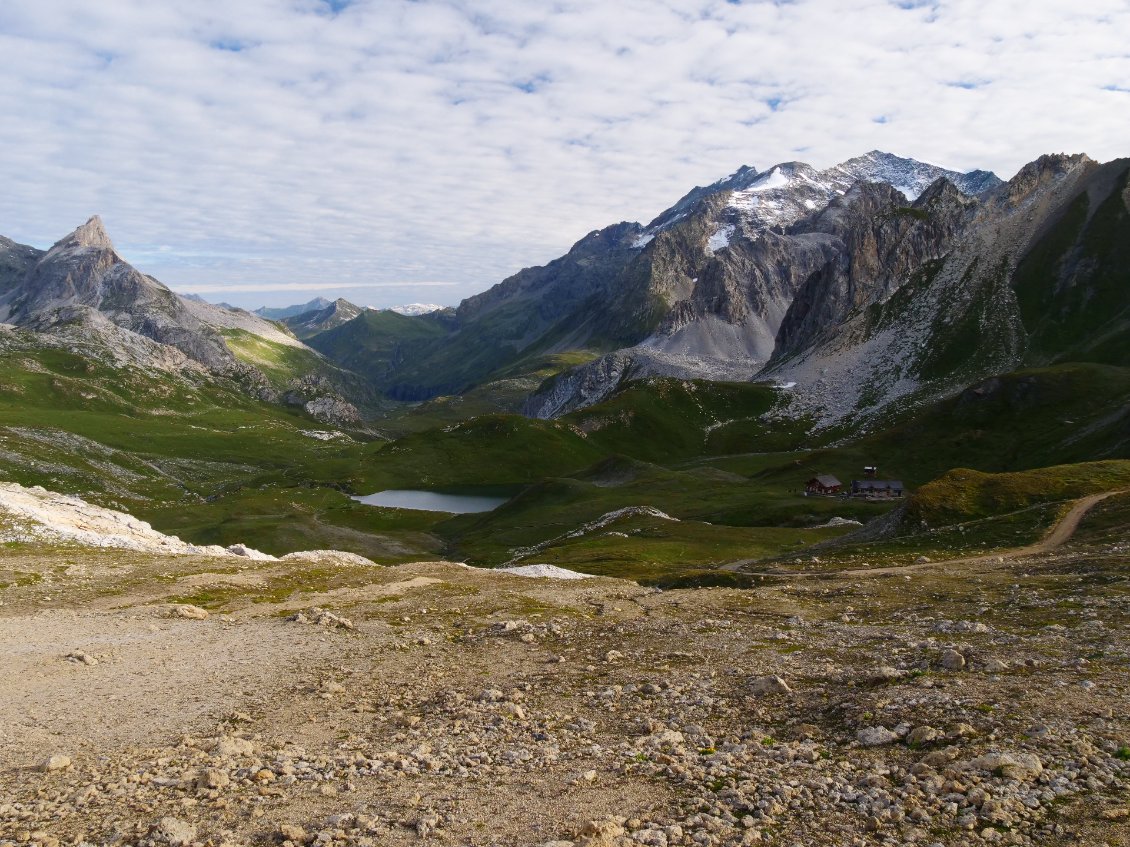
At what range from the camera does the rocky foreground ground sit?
14.8 m

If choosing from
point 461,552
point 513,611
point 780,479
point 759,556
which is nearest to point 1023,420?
point 780,479

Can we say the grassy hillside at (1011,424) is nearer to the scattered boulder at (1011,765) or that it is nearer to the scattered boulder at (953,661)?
the scattered boulder at (953,661)

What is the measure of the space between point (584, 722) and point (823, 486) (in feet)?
419

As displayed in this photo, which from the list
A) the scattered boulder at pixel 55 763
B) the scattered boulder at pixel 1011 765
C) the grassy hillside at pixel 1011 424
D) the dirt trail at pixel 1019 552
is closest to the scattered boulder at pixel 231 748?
the scattered boulder at pixel 55 763

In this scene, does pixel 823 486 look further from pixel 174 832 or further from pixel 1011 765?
pixel 174 832

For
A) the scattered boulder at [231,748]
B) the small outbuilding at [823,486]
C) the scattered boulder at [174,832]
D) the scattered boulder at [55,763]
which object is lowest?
the small outbuilding at [823,486]

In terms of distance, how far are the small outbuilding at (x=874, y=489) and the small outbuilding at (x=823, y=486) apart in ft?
13.6

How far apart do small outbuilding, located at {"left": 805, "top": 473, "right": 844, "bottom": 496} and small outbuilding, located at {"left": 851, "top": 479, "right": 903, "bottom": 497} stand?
13.6 feet

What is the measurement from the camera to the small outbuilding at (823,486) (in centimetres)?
13825

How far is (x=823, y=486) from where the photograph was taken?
139 metres

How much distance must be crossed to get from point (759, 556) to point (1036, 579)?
4437 centimetres

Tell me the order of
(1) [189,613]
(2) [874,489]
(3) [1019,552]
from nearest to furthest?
(1) [189,613] < (3) [1019,552] < (2) [874,489]

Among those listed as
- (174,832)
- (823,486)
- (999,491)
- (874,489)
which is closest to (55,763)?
(174,832)

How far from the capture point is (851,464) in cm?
16225
